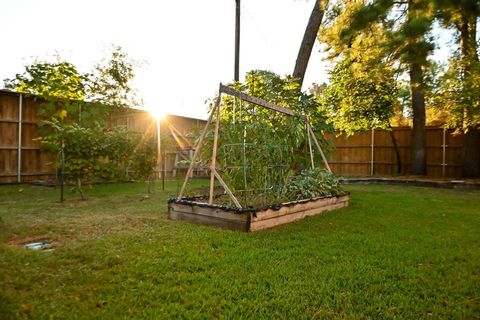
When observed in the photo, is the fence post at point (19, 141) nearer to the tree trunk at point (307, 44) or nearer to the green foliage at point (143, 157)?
the green foliage at point (143, 157)

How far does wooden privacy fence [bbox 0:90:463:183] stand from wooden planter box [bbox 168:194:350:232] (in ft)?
9.95

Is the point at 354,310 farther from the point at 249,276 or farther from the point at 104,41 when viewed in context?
the point at 104,41

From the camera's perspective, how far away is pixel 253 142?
439 cm

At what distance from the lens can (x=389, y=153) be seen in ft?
41.5

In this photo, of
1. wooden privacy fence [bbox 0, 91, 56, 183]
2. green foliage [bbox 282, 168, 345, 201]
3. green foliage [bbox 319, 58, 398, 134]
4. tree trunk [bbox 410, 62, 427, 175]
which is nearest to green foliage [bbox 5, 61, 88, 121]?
wooden privacy fence [bbox 0, 91, 56, 183]

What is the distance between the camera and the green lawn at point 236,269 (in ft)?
5.88

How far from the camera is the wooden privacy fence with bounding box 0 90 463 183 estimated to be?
795 cm

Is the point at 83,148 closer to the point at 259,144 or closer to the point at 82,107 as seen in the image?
the point at 259,144

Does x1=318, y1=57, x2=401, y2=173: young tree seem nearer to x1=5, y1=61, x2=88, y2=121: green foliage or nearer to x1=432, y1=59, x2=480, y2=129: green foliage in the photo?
x1=432, y1=59, x2=480, y2=129: green foliage

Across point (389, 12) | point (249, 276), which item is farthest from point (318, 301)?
point (389, 12)

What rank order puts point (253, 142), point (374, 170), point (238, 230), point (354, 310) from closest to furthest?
point (354, 310), point (238, 230), point (253, 142), point (374, 170)

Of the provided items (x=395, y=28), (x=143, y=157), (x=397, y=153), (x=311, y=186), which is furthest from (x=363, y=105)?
(x=395, y=28)

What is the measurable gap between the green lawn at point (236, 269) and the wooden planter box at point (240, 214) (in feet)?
0.48

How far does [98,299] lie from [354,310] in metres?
1.41
